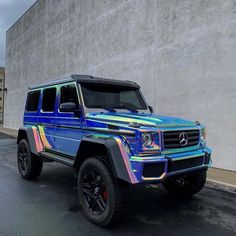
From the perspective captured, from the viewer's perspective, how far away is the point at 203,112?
8.83 m

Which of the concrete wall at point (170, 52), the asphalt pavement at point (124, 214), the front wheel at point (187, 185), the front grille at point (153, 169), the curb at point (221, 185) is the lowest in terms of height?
the asphalt pavement at point (124, 214)

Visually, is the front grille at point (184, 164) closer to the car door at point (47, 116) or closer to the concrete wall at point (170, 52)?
the car door at point (47, 116)

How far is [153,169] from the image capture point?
405cm

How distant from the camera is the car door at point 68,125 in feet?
17.4

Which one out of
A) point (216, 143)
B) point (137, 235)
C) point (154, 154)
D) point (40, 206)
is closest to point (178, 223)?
point (137, 235)

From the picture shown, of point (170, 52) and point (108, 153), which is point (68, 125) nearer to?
point (108, 153)

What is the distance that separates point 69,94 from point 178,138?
233 centimetres

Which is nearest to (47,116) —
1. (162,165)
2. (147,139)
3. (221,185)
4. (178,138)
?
(147,139)

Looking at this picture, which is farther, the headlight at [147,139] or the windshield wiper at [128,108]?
the windshield wiper at [128,108]

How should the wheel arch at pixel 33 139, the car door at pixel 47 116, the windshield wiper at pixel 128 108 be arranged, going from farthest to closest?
the wheel arch at pixel 33 139 → the car door at pixel 47 116 → the windshield wiper at pixel 128 108

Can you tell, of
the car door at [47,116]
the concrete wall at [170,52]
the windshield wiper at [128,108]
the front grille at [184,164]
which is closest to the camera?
the front grille at [184,164]

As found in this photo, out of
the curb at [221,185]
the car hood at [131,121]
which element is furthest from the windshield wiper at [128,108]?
the curb at [221,185]

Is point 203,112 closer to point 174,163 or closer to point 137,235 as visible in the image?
point 174,163

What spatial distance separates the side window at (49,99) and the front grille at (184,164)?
3.04 m
